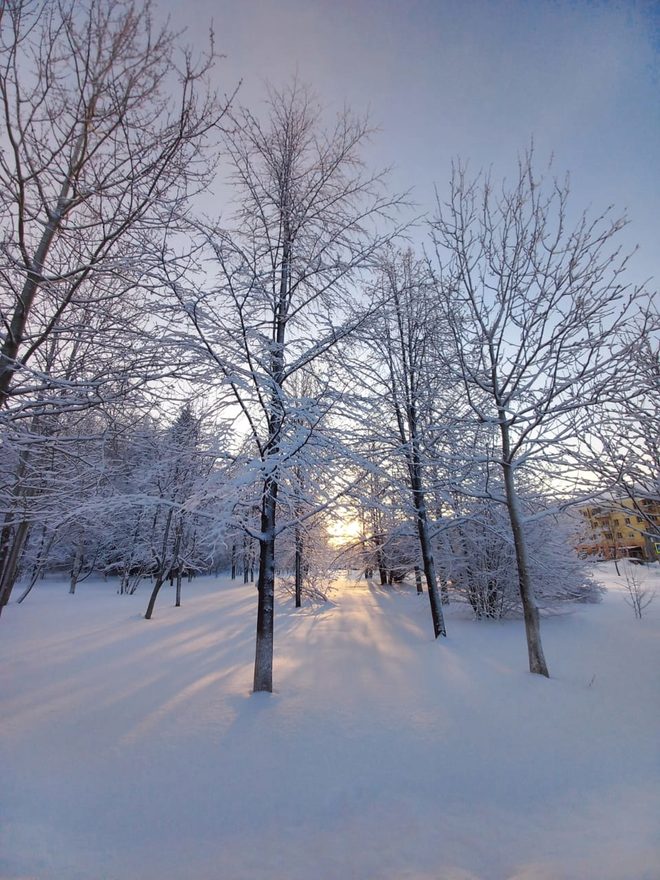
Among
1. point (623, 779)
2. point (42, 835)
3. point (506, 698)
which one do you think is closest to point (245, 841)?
point (42, 835)

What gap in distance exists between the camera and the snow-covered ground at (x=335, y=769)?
2615mm

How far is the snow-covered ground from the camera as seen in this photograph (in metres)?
2.62

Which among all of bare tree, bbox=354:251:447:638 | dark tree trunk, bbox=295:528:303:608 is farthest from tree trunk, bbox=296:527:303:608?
bare tree, bbox=354:251:447:638

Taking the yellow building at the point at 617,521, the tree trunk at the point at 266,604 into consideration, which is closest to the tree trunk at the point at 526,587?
the yellow building at the point at 617,521

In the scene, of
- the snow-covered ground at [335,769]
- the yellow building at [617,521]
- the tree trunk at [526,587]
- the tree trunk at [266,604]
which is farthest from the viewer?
the tree trunk at [526,587]

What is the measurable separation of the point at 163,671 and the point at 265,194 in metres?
8.64

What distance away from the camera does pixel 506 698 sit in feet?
17.8

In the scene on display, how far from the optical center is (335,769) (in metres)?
3.71

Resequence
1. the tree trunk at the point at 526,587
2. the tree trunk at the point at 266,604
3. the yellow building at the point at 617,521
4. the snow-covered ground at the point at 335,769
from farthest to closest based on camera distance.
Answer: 1. the tree trunk at the point at 526,587
2. the tree trunk at the point at 266,604
3. the yellow building at the point at 617,521
4. the snow-covered ground at the point at 335,769

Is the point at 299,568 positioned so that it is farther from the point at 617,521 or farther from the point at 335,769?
the point at 335,769

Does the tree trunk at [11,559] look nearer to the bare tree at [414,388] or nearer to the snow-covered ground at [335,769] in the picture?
the snow-covered ground at [335,769]

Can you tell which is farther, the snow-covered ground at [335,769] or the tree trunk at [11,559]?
the tree trunk at [11,559]

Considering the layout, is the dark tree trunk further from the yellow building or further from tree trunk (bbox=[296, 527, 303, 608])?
the yellow building

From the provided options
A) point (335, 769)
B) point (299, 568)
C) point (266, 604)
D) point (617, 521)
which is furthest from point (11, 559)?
point (617, 521)
